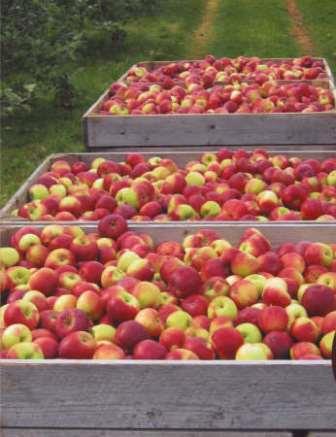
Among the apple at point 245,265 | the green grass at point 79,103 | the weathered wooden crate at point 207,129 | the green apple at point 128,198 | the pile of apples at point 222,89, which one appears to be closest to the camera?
the apple at point 245,265

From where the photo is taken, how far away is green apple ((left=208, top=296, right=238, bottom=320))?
10.2 ft

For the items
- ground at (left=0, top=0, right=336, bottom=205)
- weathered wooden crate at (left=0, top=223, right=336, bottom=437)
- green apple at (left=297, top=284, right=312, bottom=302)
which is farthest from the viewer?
ground at (left=0, top=0, right=336, bottom=205)

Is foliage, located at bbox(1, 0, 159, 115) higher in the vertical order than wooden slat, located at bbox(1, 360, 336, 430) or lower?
lower

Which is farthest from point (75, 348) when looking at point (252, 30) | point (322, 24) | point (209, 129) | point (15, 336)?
point (322, 24)

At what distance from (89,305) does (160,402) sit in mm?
715

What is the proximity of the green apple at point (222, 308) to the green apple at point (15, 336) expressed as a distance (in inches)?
26.5

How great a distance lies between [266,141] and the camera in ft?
19.3

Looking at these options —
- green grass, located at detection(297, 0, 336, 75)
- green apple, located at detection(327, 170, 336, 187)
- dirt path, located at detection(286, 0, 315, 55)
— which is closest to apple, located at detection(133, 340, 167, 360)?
green apple, located at detection(327, 170, 336, 187)

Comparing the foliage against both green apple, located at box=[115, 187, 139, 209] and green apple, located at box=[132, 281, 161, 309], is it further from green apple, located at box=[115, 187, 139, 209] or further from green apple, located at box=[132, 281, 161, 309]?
green apple, located at box=[132, 281, 161, 309]

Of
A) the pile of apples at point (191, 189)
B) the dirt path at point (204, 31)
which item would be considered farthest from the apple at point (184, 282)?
the dirt path at point (204, 31)

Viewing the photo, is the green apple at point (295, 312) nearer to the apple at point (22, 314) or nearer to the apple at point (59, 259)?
the apple at point (22, 314)

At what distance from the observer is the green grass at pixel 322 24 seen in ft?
46.0

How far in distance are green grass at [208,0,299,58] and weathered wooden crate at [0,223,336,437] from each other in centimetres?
1129

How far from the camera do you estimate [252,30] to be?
16.0m
